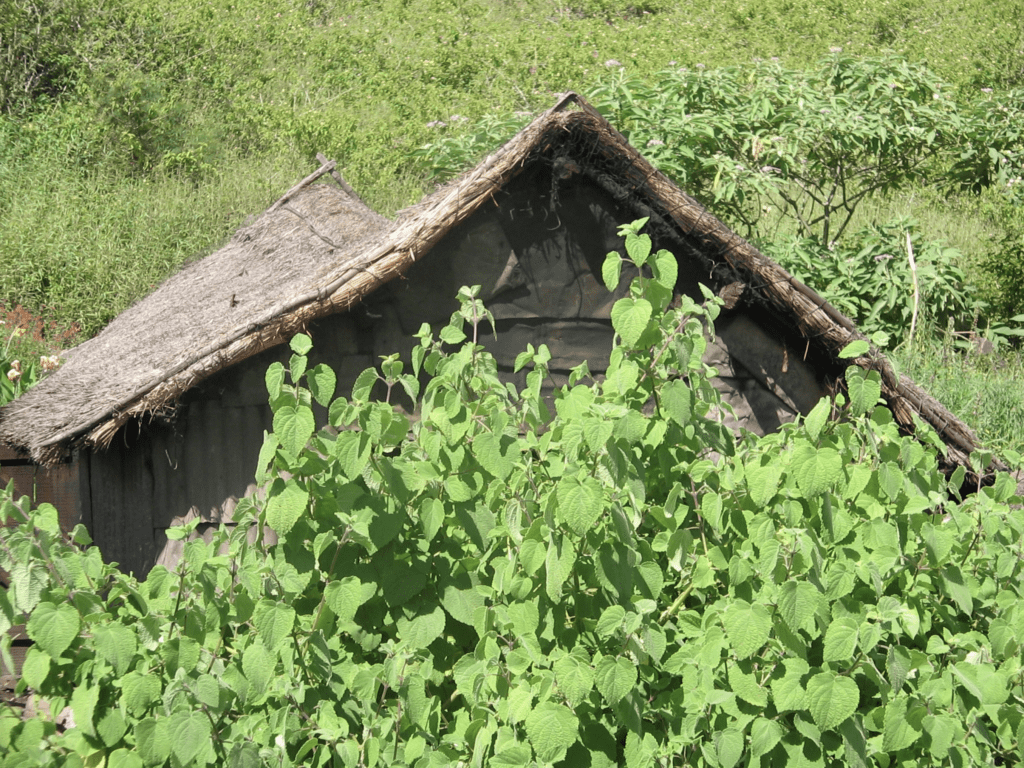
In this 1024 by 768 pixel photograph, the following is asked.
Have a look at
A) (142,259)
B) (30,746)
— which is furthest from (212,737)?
(142,259)

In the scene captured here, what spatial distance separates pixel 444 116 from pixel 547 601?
16260 mm

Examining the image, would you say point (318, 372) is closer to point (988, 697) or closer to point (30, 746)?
point (30, 746)

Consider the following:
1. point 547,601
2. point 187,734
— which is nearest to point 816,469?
point 547,601

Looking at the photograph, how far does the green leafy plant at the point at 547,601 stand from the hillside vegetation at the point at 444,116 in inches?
210

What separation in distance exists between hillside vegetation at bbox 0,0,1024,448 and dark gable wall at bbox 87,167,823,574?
12.5 ft

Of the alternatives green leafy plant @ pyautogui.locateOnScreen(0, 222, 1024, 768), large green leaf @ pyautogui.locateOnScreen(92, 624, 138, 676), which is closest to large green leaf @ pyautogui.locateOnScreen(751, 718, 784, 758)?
green leafy plant @ pyautogui.locateOnScreen(0, 222, 1024, 768)

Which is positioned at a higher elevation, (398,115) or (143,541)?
(143,541)

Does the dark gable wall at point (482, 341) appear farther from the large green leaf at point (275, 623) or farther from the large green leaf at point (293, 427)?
the large green leaf at point (275, 623)

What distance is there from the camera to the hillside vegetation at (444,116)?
8547 millimetres

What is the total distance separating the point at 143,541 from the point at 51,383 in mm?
1862

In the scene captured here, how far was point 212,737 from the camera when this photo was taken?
2.47 metres

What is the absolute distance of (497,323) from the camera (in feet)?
13.9

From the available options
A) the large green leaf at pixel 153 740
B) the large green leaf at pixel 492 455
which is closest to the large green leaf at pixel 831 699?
the large green leaf at pixel 492 455

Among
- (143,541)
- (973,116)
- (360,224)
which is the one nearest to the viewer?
(143,541)
